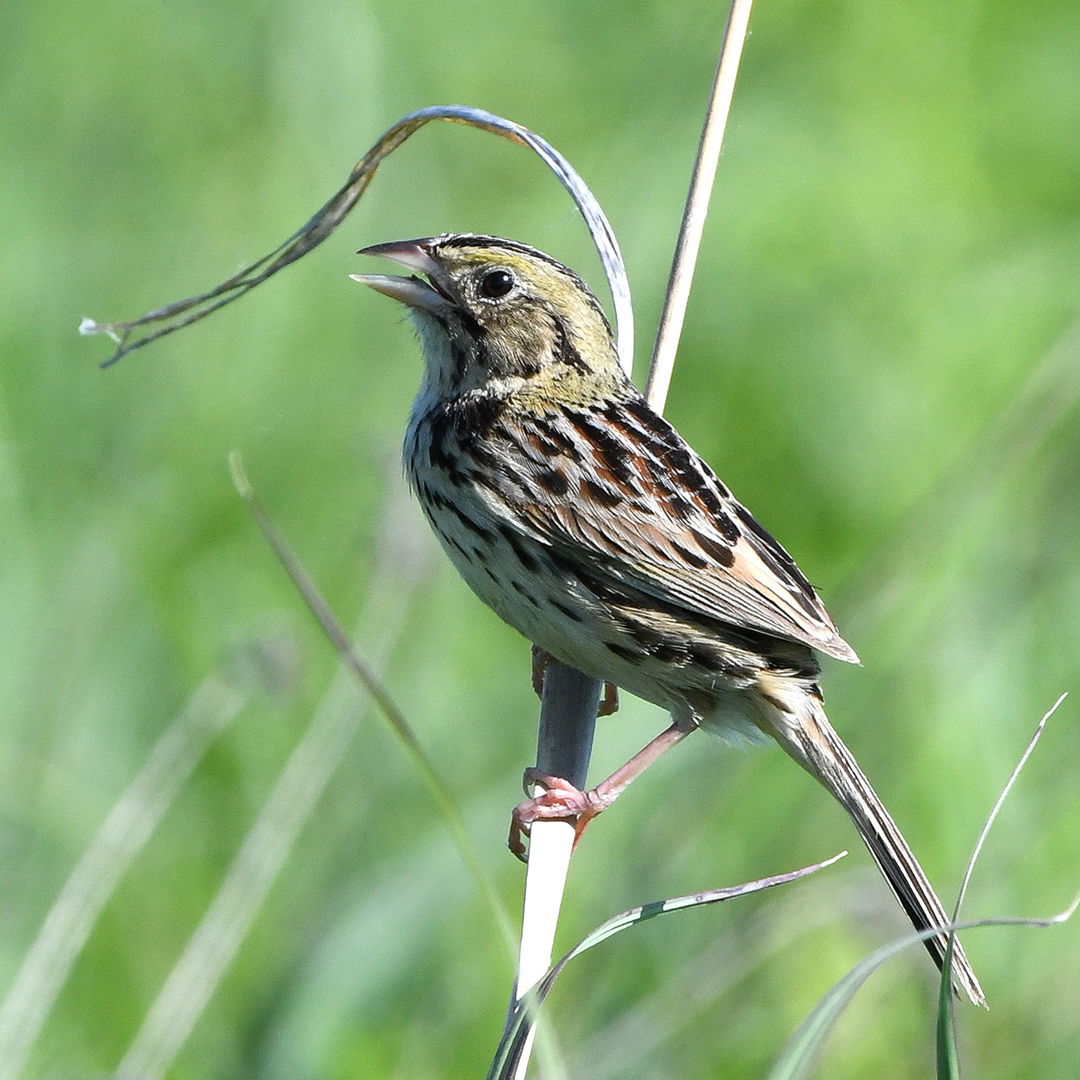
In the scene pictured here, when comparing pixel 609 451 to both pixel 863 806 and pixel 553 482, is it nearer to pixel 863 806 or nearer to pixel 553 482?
pixel 553 482

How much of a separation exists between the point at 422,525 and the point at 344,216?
139 centimetres

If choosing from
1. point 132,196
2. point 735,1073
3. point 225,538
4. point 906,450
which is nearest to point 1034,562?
point 735,1073

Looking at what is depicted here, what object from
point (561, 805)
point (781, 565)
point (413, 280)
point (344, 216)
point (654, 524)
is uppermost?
point (413, 280)

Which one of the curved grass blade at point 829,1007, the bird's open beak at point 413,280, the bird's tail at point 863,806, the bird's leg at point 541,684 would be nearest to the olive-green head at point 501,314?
the bird's open beak at point 413,280

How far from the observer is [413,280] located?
3.18 meters

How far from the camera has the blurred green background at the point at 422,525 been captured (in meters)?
3.45

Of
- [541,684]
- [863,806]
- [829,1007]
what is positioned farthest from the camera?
[541,684]

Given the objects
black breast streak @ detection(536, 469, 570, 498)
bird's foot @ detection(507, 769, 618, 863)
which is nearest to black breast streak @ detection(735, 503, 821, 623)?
black breast streak @ detection(536, 469, 570, 498)

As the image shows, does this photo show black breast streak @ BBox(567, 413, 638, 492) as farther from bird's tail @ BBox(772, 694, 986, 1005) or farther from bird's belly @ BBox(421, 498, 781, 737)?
bird's tail @ BBox(772, 694, 986, 1005)

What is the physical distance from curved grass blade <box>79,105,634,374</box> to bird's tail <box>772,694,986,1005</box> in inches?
32.4

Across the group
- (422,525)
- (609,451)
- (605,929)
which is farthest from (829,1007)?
(422,525)

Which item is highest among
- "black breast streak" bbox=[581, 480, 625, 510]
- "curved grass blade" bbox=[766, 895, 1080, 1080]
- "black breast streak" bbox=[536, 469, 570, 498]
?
"black breast streak" bbox=[536, 469, 570, 498]

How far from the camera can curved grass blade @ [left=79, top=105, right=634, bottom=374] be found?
2428mm

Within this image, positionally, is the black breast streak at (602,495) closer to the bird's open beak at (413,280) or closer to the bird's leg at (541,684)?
the bird's leg at (541,684)
